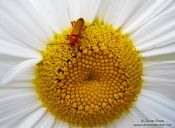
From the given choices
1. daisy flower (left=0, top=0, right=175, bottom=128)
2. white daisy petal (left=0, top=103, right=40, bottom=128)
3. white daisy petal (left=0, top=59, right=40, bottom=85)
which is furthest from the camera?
white daisy petal (left=0, top=103, right=40, bottom=128)

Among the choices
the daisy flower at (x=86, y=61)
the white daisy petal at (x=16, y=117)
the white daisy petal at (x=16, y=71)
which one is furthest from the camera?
the white daisy petal at (x=16, y=117)

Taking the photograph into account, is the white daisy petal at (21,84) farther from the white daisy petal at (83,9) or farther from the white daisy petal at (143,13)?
the white daisy petal at (143,13)

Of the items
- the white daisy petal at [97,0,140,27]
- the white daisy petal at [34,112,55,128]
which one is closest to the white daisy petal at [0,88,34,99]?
the white daisy petal at [34,112,55,128]

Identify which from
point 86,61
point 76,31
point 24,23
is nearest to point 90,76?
point 86,61

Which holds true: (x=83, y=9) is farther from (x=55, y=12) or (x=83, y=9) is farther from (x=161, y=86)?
(x=161, y=86)

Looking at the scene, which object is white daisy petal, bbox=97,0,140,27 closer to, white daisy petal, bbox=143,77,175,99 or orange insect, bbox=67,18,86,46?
orange insect, bbox=67,18,86,46

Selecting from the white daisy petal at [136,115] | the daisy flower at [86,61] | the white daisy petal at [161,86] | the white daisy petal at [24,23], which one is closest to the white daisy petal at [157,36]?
the daisy flower at [86,61]

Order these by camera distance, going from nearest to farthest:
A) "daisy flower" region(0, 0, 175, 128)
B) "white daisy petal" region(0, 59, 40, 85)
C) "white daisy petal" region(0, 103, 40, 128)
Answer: "white daisy petal" region(0, 59, 40, 85)
"daisy flower" region(0, 0, 175, 128)
"white daisy petal" region(0, 103, 40, 128)
